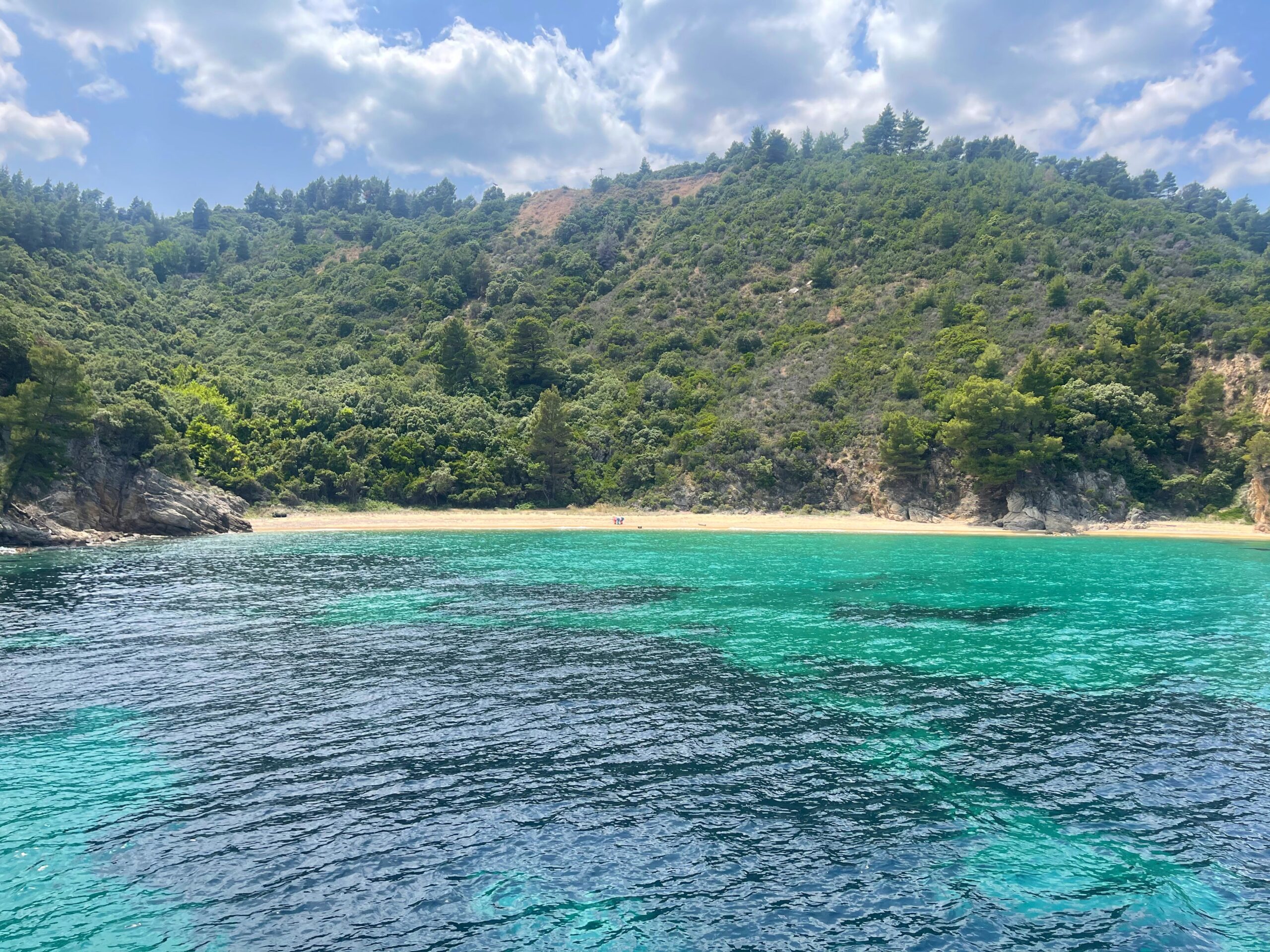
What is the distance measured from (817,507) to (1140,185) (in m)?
122

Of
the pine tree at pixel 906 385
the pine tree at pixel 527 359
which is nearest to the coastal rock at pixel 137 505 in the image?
the pine tree at pixel 527 359

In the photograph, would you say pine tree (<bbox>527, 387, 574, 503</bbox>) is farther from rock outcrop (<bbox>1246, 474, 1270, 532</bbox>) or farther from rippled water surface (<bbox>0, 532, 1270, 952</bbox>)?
rock outcrop (<bbox>1246, 474, 1270, 532</bbox>)

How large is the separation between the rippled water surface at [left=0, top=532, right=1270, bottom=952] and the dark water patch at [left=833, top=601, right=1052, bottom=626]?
26 cm

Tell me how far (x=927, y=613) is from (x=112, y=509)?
58.2 m

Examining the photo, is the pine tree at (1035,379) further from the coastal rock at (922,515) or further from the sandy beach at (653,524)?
the coastal rock at (922,515)

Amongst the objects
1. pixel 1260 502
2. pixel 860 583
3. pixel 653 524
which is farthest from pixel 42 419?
pixel 1260 502

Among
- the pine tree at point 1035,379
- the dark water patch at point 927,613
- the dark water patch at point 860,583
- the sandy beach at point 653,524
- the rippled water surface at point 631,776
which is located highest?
the pine tree at point 1035,379

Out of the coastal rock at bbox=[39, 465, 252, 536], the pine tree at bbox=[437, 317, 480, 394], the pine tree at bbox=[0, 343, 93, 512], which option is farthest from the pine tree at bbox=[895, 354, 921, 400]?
the pine tree at bbox=[0, 343, 93, 512]

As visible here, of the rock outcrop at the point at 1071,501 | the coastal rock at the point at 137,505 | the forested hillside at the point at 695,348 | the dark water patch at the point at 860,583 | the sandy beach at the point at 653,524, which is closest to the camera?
the dark water patch at the point at 860,583

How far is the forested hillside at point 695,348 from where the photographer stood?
65.4 metres

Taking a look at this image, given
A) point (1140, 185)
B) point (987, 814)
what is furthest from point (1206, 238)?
point (987, 814)

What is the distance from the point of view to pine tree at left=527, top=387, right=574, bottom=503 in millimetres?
75875

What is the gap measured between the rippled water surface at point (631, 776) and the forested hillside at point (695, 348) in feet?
133

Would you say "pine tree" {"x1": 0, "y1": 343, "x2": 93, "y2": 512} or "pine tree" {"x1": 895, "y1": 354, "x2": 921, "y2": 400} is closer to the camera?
"pine tree" {"x1": 0, "y1": 343, "x2": 93, "y2": 512}
